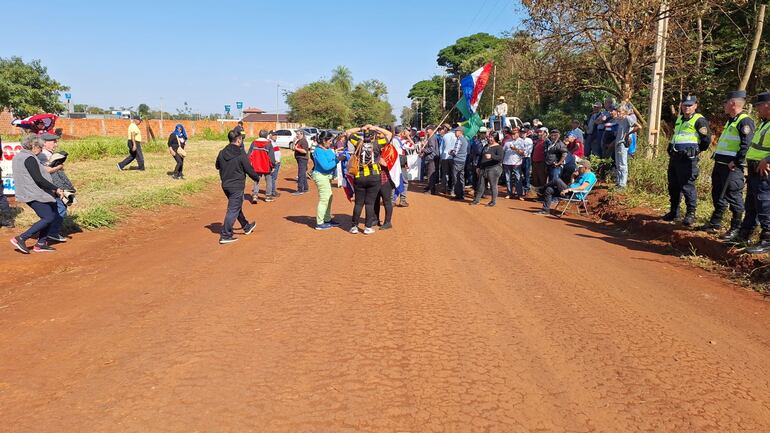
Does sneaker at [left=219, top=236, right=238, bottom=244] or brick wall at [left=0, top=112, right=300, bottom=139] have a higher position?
brick wall at [left=0, top=112, right=300, bottom=139]

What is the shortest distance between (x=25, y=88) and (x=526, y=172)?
38405 mm

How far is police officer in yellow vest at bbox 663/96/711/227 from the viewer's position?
7594 millimetres

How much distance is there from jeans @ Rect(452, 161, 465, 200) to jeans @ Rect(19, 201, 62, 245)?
845cm

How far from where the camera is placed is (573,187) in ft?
34.0

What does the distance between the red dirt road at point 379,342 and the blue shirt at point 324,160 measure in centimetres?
195

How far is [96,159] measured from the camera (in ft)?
67.0

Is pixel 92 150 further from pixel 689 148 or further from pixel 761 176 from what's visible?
pixel 761 176

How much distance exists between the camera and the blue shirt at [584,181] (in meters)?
10.2

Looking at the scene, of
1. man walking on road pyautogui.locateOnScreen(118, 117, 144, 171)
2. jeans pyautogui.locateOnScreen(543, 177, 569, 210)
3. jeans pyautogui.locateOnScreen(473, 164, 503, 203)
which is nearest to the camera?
jeans pyautogui.locateOnScreen(543, 177, 569, 210)

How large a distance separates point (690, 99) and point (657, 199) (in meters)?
2.83

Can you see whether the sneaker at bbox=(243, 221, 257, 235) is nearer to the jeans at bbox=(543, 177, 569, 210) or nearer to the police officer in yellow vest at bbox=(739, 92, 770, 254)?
the jeans at bbox=(543, 177, 569, 210)

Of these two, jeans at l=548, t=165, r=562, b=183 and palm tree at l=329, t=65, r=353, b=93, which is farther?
palm tree at l=329, t=65, r=353, b=93

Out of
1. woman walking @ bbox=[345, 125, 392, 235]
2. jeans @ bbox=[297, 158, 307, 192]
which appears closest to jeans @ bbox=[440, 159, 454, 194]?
jeans @ bbox=[297, 158, 307, 192]

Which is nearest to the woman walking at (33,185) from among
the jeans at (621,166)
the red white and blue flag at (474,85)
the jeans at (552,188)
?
the jeans at (552,188)
